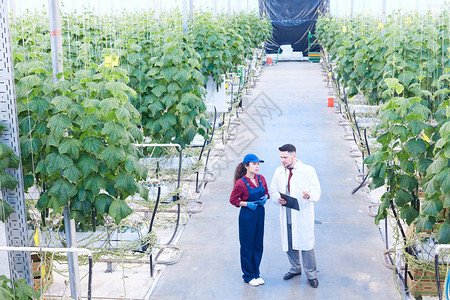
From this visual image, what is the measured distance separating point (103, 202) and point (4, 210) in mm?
721


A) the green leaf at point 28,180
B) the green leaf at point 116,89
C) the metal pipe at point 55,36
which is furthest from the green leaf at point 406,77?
the green leaf at point 28,180

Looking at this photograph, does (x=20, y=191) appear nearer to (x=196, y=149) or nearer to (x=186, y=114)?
(x=186, y=114)

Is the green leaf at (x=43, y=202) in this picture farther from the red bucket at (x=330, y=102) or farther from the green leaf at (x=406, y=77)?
the red bucket at (x=330, y=102)

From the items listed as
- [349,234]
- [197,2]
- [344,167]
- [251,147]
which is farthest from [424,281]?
[197,2]

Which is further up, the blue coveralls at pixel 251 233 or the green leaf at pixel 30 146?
the green leaf at pixel 30 146

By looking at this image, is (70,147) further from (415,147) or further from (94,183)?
(415,147)

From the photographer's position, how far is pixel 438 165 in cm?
416

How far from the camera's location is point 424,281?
4832mm

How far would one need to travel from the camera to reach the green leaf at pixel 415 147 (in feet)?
15.0

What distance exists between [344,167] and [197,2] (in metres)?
5.28

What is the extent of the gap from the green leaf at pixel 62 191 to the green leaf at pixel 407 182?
8.28 ft

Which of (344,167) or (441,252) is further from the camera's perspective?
(344,167)

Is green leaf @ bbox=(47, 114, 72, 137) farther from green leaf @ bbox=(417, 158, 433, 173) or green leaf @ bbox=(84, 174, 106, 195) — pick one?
green leaf @ bbox=(417, 158, 433, 173)

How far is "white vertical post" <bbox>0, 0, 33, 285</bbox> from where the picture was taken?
140 inches
